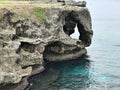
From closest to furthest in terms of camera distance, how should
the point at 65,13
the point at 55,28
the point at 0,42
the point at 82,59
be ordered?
the point at 0,42 → the point at 55,28 → the point at 65,13 → the point at 82,59

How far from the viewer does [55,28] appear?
64.7 meters

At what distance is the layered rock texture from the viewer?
46938 mm

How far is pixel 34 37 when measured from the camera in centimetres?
5912

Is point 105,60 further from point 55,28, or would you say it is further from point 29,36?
point 29,36

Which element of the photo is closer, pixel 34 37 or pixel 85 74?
pixel 34 37

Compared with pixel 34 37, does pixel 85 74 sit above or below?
below

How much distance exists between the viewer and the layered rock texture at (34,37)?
154ft

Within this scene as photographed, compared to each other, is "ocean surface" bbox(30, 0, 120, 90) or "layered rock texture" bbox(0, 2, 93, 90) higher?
"layered rock texture" bbox(0, 2, 93, 90)

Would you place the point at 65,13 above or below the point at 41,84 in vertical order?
above

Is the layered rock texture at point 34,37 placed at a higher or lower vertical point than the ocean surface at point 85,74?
higher

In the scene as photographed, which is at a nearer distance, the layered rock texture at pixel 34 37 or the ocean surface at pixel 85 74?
the layered rock texture at pixel 34 37

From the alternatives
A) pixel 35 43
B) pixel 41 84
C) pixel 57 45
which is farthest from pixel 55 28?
pixel 41 84

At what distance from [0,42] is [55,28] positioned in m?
19.5

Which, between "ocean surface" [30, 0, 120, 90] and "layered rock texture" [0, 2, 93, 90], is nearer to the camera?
"layered rock texture" [0, 2, 93, 90]
